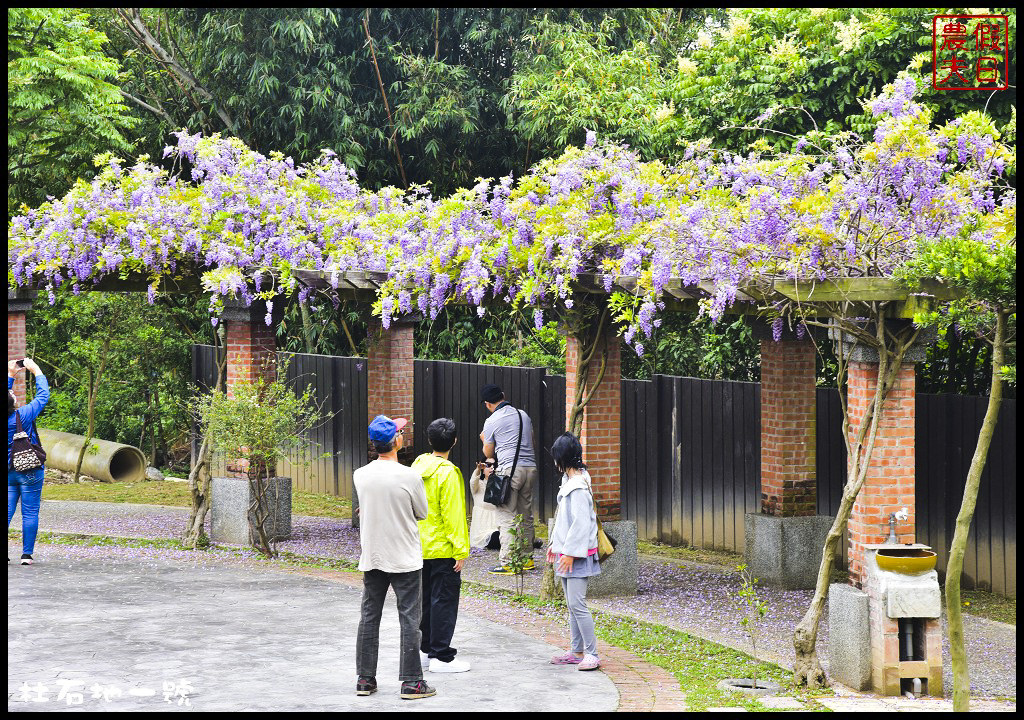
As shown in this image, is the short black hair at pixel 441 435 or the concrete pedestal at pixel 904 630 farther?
the short black hair at pixel 441 435

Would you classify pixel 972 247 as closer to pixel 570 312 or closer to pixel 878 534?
pixel 878 534

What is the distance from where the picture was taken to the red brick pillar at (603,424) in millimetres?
11523

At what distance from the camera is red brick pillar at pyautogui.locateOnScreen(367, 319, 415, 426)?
15.7m

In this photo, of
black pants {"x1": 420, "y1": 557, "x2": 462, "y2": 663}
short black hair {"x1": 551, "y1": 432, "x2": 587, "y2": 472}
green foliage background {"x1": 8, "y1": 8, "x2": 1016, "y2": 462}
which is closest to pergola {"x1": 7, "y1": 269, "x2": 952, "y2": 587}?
short black hair {"x1": 551, "y1": 432, "x2": 587, "y2": 472}

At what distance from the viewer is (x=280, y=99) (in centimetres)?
2100

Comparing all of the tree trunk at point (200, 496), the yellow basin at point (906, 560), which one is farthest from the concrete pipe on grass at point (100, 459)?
the yellow basin at point (906, 560)

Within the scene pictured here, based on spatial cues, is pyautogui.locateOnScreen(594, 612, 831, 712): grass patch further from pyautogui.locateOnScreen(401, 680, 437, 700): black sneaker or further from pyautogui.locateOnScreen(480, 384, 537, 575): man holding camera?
pyautogui.locateOnScreen(480, 384, 537, 575): man holding camera

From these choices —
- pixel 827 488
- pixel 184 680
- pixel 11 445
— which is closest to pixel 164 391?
pixel 11 445

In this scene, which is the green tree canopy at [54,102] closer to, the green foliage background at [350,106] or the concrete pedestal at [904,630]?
the green foliage background at [350,106]

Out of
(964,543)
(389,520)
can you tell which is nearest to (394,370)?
(389,520)

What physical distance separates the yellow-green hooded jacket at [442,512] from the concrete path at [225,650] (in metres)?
0.87

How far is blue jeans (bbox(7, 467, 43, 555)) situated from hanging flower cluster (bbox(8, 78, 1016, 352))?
91.2 inches

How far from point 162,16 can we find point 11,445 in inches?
522

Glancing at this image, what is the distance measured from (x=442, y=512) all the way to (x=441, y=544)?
0.22 meters
